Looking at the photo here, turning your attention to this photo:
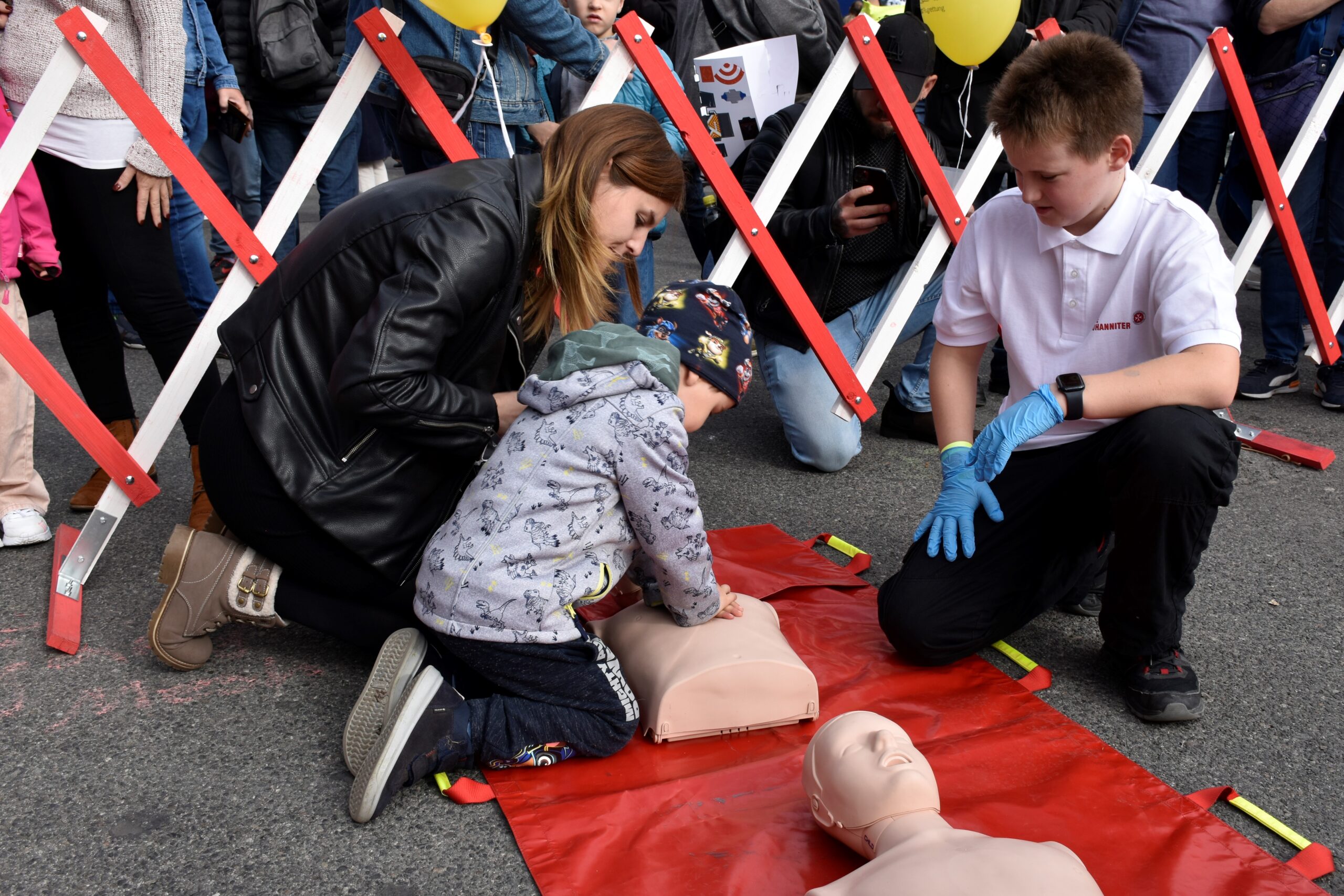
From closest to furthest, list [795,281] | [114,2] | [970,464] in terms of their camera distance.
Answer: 1. [970,464]
2. [114,2]
3. [795,281]

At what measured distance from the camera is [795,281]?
3.12 meters

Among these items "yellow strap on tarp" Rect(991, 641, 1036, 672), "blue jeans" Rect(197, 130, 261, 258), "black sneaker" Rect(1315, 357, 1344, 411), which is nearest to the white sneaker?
"blue jeans" Rect(197, 130, 261, 258)

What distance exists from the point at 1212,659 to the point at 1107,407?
2.40 ft

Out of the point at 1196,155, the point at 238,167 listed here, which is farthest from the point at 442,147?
the point at 1196,155

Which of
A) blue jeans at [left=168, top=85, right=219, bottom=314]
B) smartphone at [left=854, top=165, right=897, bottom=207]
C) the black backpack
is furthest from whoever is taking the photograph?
the black backpack

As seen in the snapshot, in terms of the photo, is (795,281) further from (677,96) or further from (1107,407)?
(1107,407)

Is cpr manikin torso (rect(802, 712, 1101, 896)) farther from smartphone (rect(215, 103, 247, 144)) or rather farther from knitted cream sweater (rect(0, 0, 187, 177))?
smartphone (rect(215, 103, 247, 144))

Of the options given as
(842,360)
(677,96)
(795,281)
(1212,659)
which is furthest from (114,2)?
(1212,659)

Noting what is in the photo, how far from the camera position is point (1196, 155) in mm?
4234

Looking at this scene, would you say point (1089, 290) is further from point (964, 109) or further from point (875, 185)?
point (964, 109)

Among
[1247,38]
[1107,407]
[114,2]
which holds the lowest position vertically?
[1107,407]

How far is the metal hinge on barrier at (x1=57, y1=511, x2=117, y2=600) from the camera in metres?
2.33

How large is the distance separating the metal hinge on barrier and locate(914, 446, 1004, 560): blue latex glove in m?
1.92

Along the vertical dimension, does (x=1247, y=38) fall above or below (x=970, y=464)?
above
